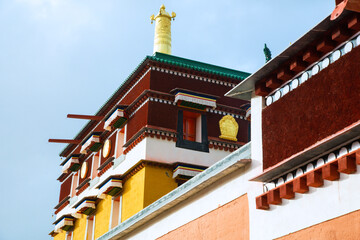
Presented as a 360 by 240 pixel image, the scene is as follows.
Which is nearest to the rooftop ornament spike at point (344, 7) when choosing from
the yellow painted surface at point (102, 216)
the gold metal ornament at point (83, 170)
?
the yellow painted surface at point (102, 216)

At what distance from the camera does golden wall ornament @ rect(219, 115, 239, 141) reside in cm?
2042

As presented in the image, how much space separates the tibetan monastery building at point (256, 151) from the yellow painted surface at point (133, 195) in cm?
3

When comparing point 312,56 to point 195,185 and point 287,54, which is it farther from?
point 195,185

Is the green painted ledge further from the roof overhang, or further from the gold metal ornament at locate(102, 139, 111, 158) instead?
the gold metal ornament at locate(102, 139, 111, 158)

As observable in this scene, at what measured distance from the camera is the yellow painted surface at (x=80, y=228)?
76.1 feet

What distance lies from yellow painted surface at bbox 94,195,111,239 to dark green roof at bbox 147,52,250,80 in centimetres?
523

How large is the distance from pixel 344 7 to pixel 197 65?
1311cm

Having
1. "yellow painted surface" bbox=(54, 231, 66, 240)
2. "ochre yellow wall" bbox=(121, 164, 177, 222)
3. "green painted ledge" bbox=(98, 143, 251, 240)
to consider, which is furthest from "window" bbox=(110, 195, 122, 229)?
"yellow painted surface" bbox=(54, 231, 66, 240)

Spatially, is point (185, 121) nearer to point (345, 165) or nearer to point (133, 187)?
point (133, 187)

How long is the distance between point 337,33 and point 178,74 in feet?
39.7

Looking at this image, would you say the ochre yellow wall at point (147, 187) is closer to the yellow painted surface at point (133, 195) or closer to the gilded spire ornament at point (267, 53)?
the yellow painted surface at point (133, 195)

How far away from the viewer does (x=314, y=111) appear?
862 centimetres

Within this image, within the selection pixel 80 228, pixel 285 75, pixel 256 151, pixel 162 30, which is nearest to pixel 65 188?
pixel 80 228

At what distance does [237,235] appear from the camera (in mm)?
10195
